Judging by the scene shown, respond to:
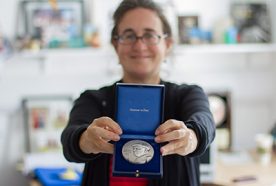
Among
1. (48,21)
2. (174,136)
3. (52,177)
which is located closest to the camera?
(174,136)

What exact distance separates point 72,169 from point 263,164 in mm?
911

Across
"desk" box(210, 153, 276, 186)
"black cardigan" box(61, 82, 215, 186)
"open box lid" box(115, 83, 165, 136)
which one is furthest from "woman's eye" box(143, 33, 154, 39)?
"desk" box(210, 153, 276, 186)

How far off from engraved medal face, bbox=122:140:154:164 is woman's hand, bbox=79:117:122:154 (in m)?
0.03

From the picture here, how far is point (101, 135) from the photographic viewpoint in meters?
0.81

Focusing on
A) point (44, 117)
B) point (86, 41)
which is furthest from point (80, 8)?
point (44, 117)

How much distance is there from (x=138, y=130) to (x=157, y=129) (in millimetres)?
37

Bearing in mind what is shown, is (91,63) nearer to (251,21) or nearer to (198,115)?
(251,21)

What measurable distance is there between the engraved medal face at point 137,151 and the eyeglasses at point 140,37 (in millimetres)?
307

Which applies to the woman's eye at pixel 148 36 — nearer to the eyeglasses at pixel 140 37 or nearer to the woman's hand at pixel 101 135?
the eyeglasses at pixel 140 37

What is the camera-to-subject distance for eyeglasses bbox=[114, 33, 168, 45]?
3.43 feet

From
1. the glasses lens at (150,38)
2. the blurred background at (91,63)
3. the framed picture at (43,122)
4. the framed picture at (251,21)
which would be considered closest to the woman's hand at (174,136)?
the glasses lens at (150,38)

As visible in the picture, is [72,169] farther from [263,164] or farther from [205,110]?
[205,110]

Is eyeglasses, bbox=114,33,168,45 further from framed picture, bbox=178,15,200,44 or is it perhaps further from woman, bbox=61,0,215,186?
framed picture, bbox=178,15,200,44

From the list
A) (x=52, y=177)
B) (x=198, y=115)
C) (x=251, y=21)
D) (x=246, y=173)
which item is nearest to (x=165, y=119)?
(x=198, y=115)
